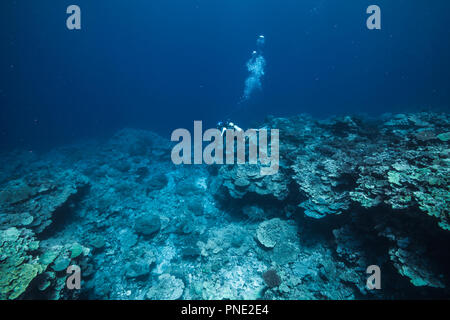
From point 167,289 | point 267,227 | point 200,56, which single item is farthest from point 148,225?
point 200,56

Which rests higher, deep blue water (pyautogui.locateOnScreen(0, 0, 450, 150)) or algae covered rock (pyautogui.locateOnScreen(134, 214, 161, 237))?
deep blue water (pyautogui.locateOnScreen(0, 0, 450, 150))

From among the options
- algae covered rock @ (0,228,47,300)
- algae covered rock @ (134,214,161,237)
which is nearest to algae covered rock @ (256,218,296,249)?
algae covered rock @ (134,214,161,237)

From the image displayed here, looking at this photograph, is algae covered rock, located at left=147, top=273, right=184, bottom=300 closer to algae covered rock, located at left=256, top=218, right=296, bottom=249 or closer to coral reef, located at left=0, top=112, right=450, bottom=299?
coral reef, located at left=0, top=112, right=450, bottom=299

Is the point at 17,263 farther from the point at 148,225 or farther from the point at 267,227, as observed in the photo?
the point at 267,227

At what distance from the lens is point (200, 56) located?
75625mm

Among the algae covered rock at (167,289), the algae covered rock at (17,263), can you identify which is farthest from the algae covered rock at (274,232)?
the algae covered rock at (17,263)

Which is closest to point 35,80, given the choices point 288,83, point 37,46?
point 37,46

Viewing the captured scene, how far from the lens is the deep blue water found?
178 feet

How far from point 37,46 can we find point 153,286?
305 ft

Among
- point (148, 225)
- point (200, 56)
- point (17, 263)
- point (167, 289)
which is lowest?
point (167, 289)

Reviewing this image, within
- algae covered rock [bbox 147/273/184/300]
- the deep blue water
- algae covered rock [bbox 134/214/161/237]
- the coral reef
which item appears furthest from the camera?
the deep blue water

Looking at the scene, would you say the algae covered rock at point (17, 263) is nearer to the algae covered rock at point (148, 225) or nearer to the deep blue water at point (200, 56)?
the algae covered rock at point (148, 225)

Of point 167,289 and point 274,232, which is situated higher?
point 274,232

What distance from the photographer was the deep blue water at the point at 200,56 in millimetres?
54312
